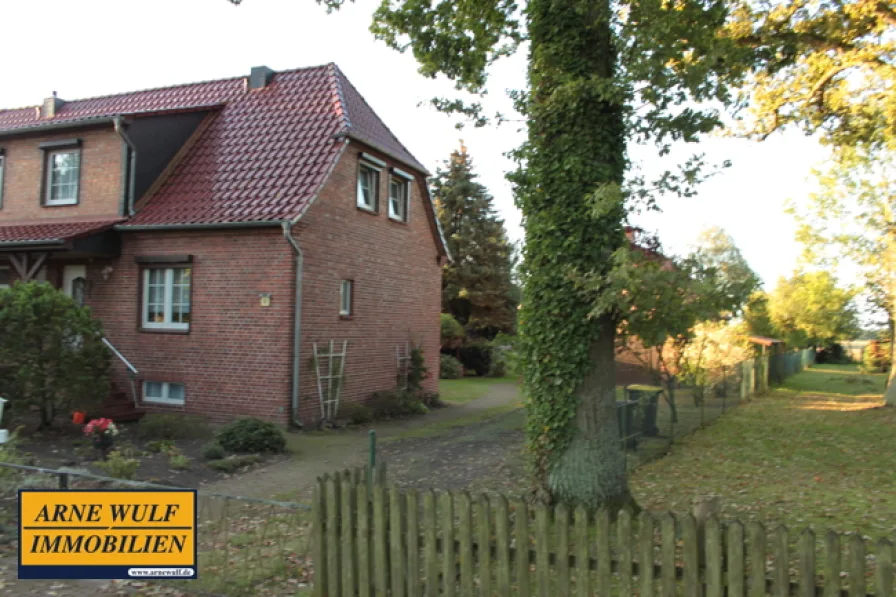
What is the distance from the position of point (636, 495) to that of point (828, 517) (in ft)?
7.33

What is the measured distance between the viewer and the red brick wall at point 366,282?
1466 centimetres

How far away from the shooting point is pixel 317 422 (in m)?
14.7

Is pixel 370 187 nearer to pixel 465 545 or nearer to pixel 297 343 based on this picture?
pixel 297 343

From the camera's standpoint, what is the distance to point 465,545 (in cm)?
460

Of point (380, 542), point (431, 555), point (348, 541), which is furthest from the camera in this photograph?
point (348, 541)

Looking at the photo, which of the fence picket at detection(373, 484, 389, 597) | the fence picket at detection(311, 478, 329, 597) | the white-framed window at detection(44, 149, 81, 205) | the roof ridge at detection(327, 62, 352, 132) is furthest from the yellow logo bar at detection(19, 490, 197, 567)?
the white-framed window at detection(44, 149, 81, 205)

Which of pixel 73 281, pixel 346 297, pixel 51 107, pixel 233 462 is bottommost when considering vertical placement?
pixel 233 462

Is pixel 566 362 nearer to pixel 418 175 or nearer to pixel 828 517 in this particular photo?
pixel 828 517

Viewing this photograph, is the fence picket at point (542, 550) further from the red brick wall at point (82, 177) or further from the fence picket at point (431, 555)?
the red brick wall at point (82, 177)

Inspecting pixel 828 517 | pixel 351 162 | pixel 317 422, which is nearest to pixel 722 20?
pixel 828 517

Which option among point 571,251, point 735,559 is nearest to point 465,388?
point 571,251

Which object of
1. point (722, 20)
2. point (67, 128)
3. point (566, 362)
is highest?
point (67, 128)

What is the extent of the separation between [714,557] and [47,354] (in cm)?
1163

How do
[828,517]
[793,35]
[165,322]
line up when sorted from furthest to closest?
1. [165,322]
2. [793,35]
3. [828,517]
